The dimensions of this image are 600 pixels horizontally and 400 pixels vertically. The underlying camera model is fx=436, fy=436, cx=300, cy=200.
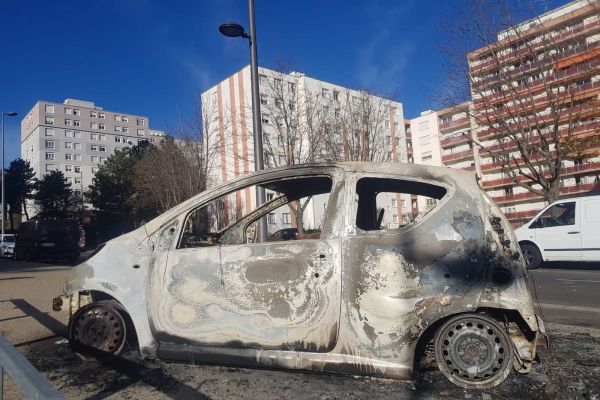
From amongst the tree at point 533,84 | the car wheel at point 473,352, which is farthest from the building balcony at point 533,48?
the car wheel at point 473,352

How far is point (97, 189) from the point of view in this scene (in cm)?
4959

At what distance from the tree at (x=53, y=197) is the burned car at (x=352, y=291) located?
194 ft

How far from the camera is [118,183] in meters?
47.3

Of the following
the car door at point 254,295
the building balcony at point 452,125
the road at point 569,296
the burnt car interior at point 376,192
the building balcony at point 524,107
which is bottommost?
the road at point 569,296

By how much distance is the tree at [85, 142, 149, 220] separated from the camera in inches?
1841

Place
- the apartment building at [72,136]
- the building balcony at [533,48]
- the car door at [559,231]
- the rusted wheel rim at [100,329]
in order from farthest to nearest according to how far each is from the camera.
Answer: the apartment building at [72,136]
the building balcony at [533,48]
the car door at [559,231]
the rusted wheel rim at [100,329]

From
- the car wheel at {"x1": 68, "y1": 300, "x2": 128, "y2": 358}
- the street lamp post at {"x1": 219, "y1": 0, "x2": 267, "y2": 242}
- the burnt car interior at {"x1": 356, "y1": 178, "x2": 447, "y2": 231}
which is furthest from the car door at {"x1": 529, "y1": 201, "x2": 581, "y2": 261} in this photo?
the car wheel at {"x1": 68, "y1": 300, "x2": 128, "y2": 358}

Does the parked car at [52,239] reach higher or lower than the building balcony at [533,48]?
lower

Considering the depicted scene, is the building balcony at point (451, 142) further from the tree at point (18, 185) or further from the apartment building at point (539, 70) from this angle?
the tree at point (18, 185)

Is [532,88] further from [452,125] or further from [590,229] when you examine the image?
[452,125]

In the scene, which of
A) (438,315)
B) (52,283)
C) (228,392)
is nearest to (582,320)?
(438,315)

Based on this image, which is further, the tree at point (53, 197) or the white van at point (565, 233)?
the tree at point (53, 197)

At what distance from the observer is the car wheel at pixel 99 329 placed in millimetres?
3791

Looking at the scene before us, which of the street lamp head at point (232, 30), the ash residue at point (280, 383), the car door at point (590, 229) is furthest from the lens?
the car door at point (590, 229)
